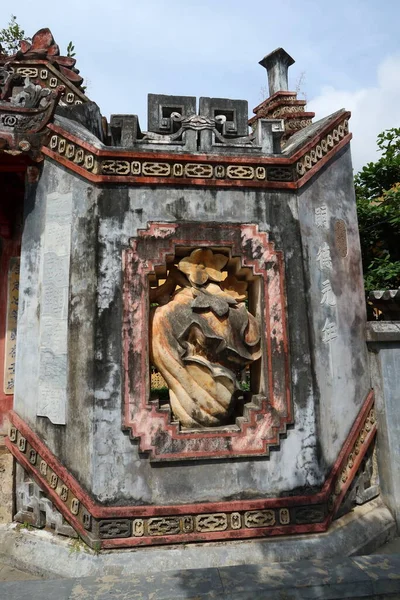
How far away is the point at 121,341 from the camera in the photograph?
4.84 meters

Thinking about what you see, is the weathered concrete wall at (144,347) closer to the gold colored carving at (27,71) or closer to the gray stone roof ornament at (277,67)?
the gold colored carving at (27,71)

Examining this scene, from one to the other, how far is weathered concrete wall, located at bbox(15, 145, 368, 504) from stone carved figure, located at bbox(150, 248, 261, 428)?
38cm

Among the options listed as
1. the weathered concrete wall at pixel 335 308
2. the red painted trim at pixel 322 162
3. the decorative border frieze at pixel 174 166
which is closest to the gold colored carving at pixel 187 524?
the weathered concrete wall at pixel 335 308

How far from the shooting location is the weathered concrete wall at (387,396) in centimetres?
544

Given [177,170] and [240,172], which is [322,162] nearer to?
[240,172]

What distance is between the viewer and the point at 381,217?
930 cm

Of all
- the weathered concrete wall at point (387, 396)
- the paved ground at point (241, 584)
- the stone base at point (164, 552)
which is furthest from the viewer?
the weathered concrete wall at point (387, 396)

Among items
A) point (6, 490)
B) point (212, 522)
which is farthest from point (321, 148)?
point (6, 490)

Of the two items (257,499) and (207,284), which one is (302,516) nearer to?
(257,499)

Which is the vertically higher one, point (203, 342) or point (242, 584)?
point (203, 342)

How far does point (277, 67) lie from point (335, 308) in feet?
25.0

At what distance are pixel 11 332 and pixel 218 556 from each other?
13.7 ft

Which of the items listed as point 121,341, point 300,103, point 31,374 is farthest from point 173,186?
point 300,103

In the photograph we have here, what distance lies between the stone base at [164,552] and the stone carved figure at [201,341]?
1.28 m
